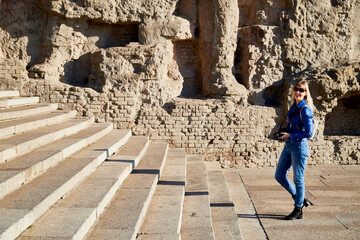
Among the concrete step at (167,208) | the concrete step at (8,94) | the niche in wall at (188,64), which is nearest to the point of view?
the concrete step at (167,208)

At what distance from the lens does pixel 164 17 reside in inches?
345

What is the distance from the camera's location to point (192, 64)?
9398 millimetres

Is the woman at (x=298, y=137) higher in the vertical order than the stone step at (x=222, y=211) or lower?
higher

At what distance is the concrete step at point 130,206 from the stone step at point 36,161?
0.90m

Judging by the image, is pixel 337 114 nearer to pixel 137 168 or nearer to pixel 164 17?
pixel 164 17

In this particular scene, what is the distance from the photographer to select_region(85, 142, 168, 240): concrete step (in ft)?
11.0

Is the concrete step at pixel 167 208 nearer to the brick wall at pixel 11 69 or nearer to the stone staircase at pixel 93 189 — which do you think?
the stone staircase at pixel 93 189

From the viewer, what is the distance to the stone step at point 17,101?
658 cm

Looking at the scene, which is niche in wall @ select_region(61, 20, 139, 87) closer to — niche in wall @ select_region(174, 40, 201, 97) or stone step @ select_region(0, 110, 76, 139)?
niche in wall @ select_region(174, 40, 201, 97)

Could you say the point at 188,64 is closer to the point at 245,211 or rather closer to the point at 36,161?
the point at 245,211

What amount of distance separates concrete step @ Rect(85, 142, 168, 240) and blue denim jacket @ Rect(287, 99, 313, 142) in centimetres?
201

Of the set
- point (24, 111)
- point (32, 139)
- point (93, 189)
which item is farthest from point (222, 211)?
point (24, 111)

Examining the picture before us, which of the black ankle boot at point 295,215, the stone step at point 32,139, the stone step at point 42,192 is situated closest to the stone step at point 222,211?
the black ankle boot at point 295,215

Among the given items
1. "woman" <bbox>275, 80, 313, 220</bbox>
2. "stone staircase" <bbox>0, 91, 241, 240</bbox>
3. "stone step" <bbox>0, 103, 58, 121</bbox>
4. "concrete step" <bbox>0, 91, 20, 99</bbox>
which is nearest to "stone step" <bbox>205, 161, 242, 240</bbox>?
"stone staircase" <bbox>0, 91, 241, 240</bbox>
